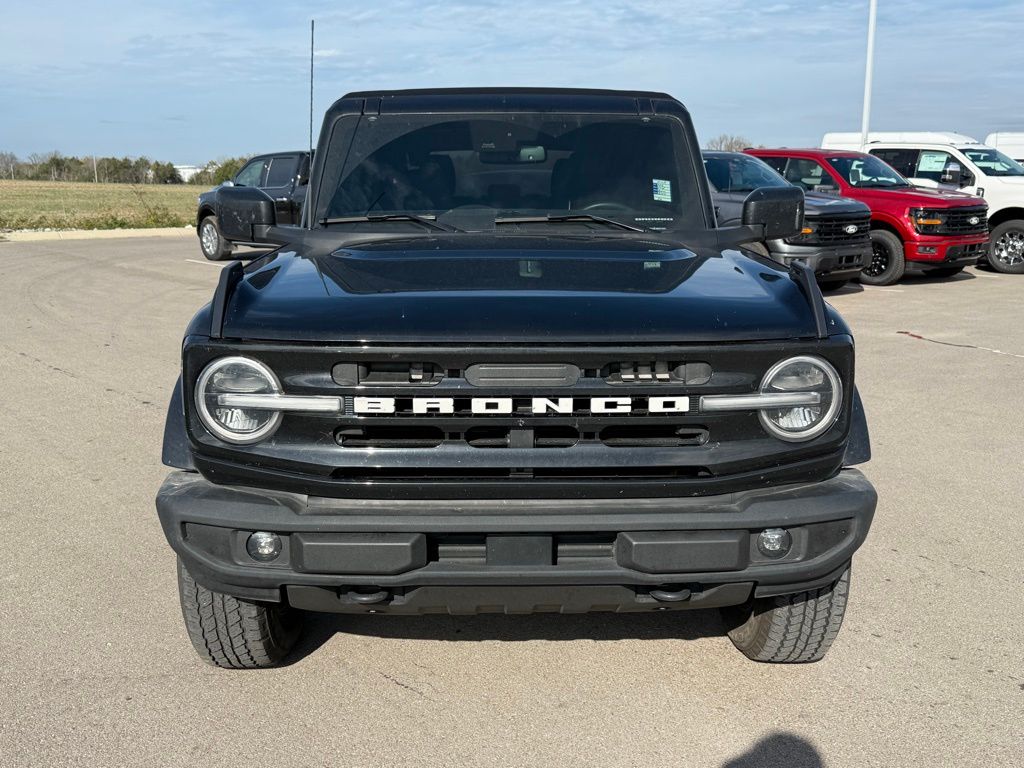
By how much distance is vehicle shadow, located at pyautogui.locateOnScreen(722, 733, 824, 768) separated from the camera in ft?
9.57

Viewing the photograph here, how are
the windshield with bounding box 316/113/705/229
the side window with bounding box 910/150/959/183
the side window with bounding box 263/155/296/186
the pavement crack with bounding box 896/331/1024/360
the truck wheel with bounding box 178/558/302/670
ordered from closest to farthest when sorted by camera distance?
1. the truck wheel with bounding box 178/558/302/670
2. the windshield with bounding box 316/113/705/229
3. the pavement crack with bounding box 896/331/1024/360
4. the side window with bounding box 910/150/959/183
5. the side window with bounding box 263/155/296/186

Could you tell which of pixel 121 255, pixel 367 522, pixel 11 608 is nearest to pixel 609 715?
pixel 367 522

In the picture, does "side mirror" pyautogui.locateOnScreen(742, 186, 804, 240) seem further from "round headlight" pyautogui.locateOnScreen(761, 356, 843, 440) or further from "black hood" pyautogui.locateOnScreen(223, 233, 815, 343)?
"round headlight" pyautogui.locateOnScreen(761, 356, 843, 440)

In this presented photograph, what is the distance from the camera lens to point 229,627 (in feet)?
10.7

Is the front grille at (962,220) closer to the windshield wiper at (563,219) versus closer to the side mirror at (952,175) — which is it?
the side mirror at (952,175)

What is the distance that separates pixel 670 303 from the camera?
2914 mm

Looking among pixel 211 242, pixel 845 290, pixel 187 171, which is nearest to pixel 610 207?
pixel 845 290

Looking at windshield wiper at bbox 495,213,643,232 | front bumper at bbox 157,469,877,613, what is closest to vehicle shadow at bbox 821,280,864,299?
windshield wiper at bbox 495,213,643,232

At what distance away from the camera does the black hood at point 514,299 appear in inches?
109

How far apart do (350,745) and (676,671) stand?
3.59 feet

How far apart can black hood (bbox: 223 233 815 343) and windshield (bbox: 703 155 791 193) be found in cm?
965

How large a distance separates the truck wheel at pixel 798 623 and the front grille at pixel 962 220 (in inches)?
468

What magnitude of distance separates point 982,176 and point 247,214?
14711mm

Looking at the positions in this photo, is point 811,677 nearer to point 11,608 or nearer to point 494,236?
point 494,236
